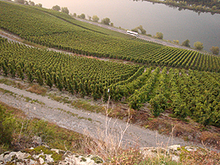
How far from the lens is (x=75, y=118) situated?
15648mm

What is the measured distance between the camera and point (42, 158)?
4.57 metres

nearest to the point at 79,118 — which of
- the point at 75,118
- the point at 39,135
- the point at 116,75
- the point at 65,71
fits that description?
the point at 75,118

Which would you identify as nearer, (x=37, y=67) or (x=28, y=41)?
(x=37, y=67)

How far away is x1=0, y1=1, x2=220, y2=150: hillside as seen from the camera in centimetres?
1641

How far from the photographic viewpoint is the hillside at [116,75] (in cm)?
1641

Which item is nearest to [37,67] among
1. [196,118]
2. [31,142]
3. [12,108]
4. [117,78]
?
[12,108]

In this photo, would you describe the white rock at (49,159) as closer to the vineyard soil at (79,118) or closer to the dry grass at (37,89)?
the vineyard soil at (79,118)

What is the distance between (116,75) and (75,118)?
1106 centimetres

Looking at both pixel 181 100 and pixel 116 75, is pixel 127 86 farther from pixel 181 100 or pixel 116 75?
pixel 181 100

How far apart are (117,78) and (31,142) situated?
54.6 ft

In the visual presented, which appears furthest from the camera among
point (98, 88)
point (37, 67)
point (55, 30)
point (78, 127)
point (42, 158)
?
point (55, 30)

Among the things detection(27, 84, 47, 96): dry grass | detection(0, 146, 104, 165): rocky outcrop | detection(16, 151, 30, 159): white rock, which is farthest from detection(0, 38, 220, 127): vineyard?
detection(16, 151, 30, 159): white rock

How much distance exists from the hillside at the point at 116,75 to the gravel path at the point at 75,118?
1521 mm

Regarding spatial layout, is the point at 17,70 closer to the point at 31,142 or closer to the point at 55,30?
the point at 31,142
